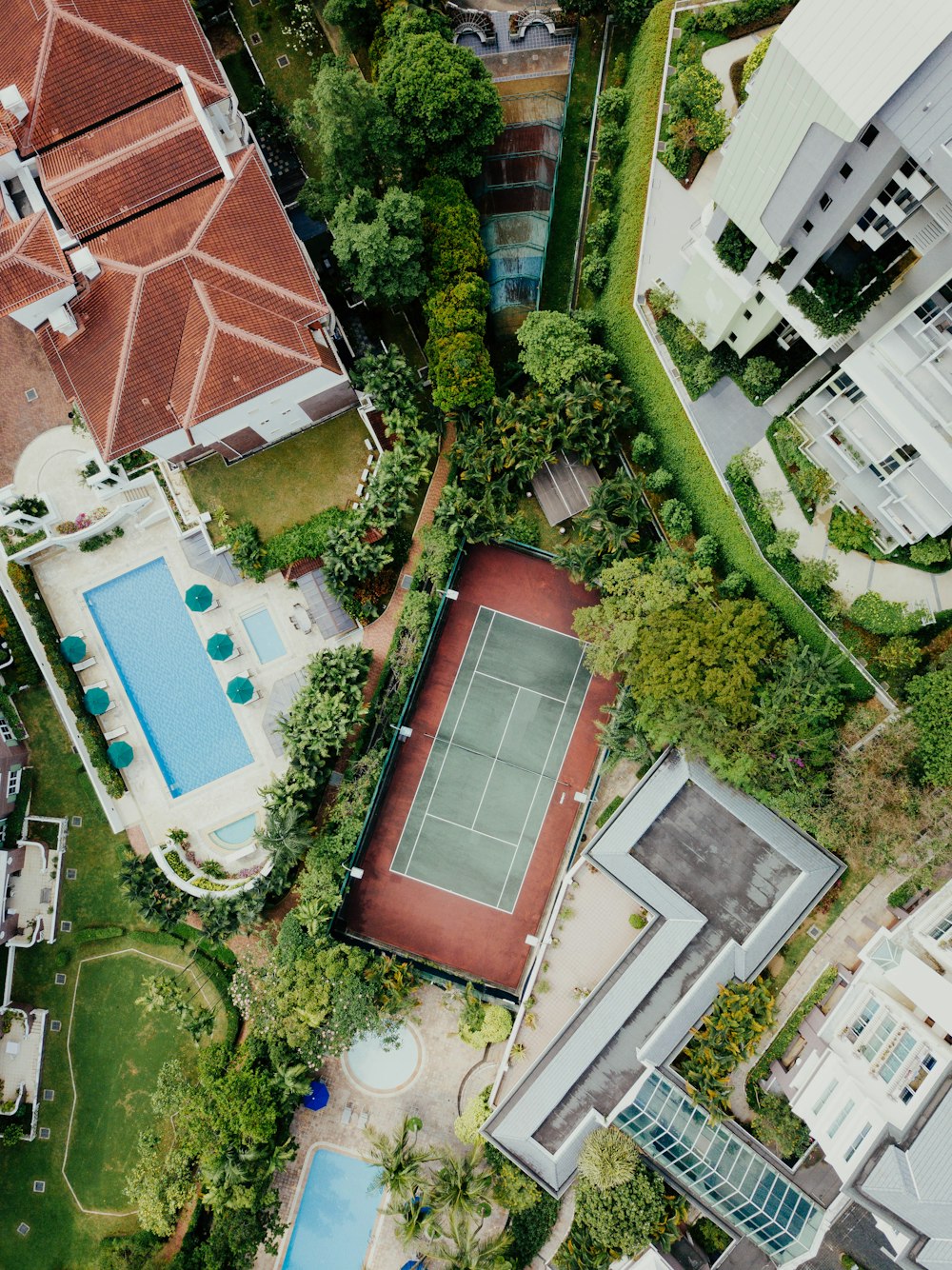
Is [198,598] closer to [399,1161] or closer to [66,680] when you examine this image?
[66,680]

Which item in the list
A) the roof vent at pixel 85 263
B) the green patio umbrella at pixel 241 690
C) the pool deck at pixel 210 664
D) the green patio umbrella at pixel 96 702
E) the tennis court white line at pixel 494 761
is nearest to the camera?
the roof vent at pixel 85 263

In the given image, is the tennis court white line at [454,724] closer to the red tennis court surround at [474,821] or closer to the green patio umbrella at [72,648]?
the red tennis court surround at [474,821]

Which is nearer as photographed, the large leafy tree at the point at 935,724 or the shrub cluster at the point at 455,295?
the large leafy tree at the point at 935,724

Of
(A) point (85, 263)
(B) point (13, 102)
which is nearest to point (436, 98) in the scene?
(A) point (85, 263)

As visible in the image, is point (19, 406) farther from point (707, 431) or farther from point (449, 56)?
point (707, 431)

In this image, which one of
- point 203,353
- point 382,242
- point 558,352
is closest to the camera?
point 382,242

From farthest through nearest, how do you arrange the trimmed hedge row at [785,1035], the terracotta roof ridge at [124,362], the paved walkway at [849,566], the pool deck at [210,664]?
1. the pool deck at [210,664]
2. the trimmed hedge row at [785,1035]
3. the terracotta roof ridge at [124,362]
4. the paved walkway at [849,566]

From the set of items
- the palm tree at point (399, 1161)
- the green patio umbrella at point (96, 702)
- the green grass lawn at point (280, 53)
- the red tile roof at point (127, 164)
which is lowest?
the palm tree at point (399, 1161)

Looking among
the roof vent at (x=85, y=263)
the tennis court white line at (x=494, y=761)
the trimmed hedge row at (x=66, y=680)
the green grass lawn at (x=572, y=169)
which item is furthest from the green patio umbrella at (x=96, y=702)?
the green grass lawn at (x=572, y=169)
